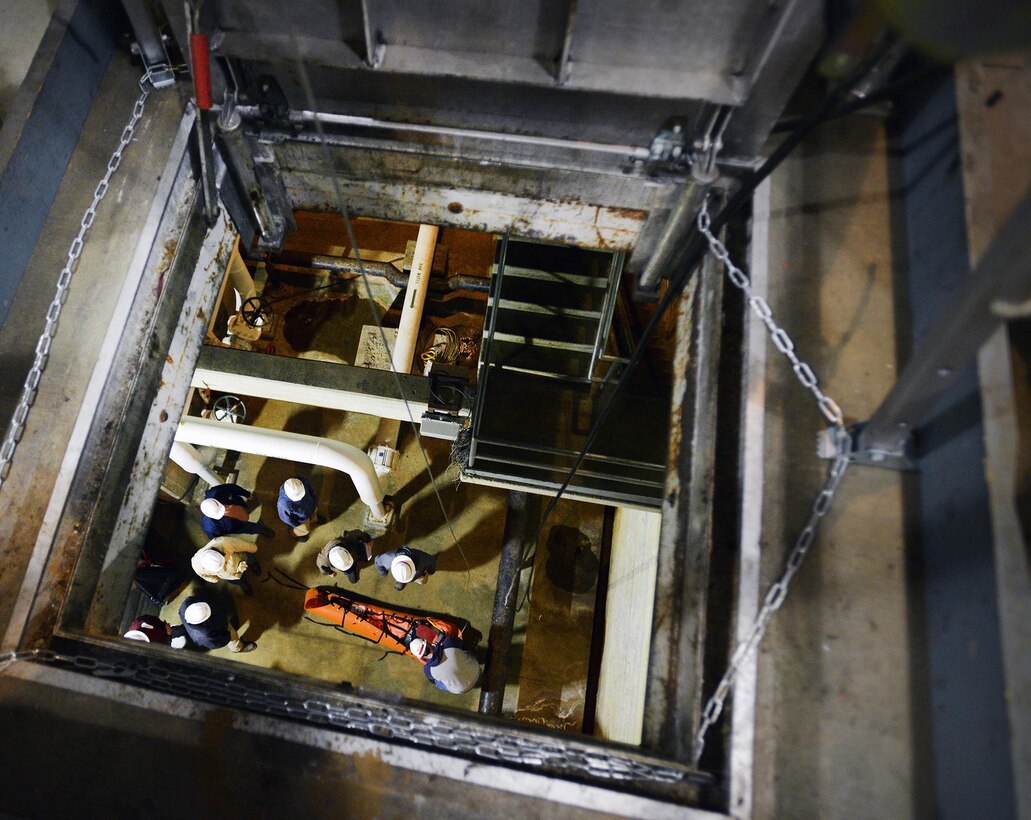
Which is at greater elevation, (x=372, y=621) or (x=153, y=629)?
(x=372, y=621)

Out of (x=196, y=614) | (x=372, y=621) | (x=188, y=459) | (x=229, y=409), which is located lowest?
(x=196, y=614)

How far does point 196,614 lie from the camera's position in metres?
6.65

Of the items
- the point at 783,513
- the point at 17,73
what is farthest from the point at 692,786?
the point at 17,73

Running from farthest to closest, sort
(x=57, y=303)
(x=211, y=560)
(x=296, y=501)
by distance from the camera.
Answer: (x=296, y=501) → (x=211, y=560) → (x=57, y=303)

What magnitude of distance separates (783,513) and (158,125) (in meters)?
5.03

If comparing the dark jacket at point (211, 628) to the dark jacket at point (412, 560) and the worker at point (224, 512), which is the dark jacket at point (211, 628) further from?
the dark jacket at point (412, 560)

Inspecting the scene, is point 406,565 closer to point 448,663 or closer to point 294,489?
point 448,663

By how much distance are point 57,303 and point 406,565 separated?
14.9 ft

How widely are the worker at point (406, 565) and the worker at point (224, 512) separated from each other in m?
1.80

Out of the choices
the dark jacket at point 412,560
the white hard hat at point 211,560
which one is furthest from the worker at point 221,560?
the dark jacket at point 412,560

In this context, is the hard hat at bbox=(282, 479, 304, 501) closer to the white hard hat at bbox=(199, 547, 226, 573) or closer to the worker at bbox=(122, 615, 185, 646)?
the white hard hat at bbox=(199, 547, 226, 573)

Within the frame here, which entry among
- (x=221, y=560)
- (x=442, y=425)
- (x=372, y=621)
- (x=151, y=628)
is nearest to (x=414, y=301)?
(x=442, y=425)

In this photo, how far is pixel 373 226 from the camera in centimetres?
1002

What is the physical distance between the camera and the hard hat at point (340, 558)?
23.9ft
